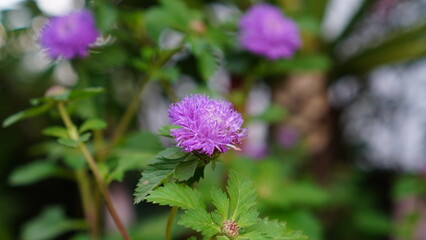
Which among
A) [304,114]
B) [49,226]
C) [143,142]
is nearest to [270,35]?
[143,142]

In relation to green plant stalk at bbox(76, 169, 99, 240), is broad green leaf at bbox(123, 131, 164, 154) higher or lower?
higher

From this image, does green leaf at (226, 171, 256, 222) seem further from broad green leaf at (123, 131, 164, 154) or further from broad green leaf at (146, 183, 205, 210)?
broad green leaf at (123, 131, 164, 154)

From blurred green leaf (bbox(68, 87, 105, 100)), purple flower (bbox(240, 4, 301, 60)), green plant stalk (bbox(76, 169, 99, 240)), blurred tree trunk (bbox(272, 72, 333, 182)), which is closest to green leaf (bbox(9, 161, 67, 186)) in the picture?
green plant stalk (bbox(76, 169, 99, 240))

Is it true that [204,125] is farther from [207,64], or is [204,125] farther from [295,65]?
[295,65]

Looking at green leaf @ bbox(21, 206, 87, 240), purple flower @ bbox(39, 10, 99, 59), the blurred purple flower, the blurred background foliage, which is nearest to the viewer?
purple flower @ bbox(39, 10, 99, 59)

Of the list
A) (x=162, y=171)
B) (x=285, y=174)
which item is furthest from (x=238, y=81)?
(x=162, y=171)

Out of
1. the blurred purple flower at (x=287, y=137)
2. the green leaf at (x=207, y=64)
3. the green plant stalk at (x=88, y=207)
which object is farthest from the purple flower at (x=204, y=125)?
the blurred purple flower at (x=287, y=137)

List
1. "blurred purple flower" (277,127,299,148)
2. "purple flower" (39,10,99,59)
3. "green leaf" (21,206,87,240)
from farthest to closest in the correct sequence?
"blurred purple flower" (277,127,299,148)
"green leaf" (21,206,87,240)
"purple flower" (39,10,99,59)
